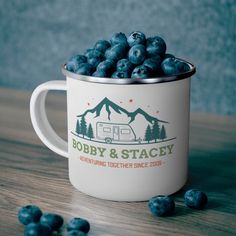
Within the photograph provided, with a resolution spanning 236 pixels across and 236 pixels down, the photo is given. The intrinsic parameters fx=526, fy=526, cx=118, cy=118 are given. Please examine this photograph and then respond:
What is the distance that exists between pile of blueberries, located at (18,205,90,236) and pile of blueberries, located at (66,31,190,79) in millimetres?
175

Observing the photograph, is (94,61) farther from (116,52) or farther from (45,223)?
(45,223)

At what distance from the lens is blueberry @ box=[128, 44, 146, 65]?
64 cm

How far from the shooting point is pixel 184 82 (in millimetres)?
660

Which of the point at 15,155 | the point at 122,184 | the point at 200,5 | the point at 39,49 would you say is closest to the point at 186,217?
the point at 122,184

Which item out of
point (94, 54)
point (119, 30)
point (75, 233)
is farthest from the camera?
point (119, 30)

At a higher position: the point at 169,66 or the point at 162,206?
the point at 169,66

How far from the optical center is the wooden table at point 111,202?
2.01 feet

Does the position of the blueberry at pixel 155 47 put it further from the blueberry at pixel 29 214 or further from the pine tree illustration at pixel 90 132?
the blueberry at pixel 29 214

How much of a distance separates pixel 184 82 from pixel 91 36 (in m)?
0.68

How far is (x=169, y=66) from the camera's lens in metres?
0.64

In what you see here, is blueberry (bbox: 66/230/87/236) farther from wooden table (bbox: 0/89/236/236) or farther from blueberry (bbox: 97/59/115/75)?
blueberry (bbox: 97/59/115/75)

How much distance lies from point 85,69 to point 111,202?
0.17 m

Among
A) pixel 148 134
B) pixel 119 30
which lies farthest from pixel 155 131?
pixel 119 30

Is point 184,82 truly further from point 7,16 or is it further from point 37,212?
point 7,16
